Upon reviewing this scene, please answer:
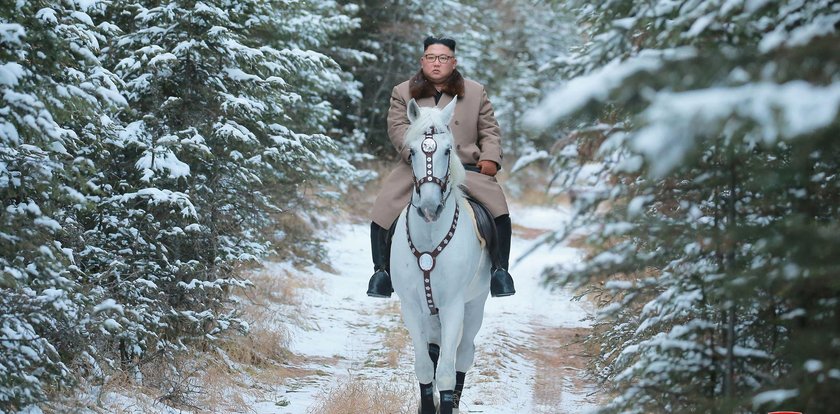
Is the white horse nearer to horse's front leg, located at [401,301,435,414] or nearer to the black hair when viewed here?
horse's front leg, located at [401,301,435,414]

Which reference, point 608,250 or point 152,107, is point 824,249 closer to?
point 608,250

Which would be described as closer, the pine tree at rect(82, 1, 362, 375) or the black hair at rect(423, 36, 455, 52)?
the pine tree at rect(82, 1, 362, 375)

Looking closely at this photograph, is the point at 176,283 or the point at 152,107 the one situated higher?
the point at 152,107

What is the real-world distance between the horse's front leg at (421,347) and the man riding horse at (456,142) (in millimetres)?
464

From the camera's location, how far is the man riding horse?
6582 millimetres

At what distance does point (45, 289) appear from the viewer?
15.9ft

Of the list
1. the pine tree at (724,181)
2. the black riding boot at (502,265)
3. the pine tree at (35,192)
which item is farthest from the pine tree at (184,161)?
the pine tree at (724,181)

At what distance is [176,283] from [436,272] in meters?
2.72

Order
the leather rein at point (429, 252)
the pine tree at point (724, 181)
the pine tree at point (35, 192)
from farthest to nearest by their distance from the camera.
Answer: the leather rein at point (429, 252), the pine tree at point (35, 192), the pine tree at point (724, 181)

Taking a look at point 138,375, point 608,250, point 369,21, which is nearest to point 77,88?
point 138,375

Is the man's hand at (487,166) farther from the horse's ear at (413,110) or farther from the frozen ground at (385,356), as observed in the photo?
the horse's ear at (413,110)

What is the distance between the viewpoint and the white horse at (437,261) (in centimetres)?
560

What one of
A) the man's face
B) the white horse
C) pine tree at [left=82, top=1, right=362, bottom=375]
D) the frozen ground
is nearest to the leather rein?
the white horse

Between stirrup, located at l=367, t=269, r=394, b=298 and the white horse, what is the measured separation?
18 cm
